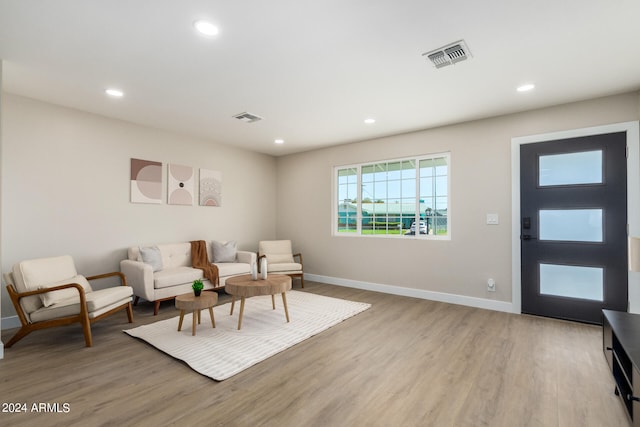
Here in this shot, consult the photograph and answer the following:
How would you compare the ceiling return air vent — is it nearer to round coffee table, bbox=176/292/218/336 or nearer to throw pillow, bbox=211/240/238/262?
round coffee table, bbox=176/292/218/336

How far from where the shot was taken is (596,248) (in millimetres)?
3572

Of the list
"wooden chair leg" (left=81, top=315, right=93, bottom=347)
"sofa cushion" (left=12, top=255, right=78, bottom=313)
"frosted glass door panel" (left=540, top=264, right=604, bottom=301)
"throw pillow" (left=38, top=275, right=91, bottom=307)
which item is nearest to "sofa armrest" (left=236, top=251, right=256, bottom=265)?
"throw pillow" (left=38, top=275, right=91, bottom=307)

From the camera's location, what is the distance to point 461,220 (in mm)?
4523

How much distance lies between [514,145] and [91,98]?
5.40 m

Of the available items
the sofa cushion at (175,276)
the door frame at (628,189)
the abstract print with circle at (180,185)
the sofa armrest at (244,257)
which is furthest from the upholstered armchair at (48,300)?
the door frame at (628,189)

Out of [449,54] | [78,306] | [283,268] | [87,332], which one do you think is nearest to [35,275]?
[78,306]

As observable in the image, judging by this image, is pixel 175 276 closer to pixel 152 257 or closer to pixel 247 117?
pixel 152 257

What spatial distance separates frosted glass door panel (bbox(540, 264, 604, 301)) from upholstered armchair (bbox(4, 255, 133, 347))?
5.20m

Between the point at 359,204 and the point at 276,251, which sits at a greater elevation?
the point at 359,204

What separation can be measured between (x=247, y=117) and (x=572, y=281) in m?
4.70

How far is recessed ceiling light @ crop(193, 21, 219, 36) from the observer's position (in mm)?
2246

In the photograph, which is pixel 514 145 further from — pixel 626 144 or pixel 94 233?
pixel 94 233

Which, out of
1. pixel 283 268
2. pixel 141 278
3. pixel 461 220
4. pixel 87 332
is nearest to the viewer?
pixel 87 332

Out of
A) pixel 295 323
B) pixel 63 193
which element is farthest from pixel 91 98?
pixel 295 323
